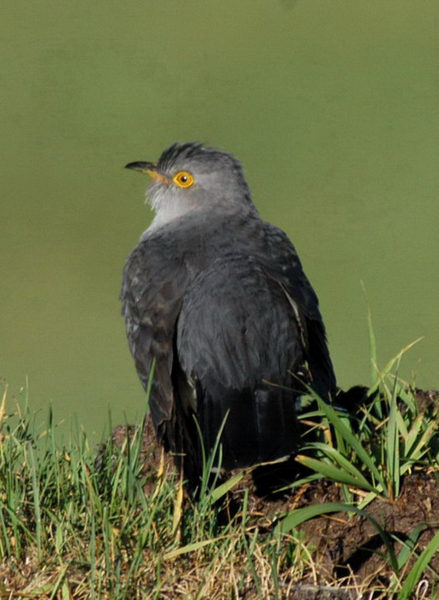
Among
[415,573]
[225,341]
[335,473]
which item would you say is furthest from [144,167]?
[415,573]

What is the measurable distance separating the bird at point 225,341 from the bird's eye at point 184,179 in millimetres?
808

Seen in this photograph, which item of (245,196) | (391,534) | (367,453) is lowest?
(391,534)

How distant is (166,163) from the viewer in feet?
22.8

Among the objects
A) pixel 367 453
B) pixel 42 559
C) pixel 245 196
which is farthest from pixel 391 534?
pixel 245 196

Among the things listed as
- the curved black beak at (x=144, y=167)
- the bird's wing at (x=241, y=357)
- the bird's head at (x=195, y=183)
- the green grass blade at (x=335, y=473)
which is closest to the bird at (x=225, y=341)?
the bird's wing at (x=241, y=357)

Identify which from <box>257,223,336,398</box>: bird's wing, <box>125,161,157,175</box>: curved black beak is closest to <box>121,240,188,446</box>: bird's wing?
<box>257,223,336,398</box>: bird's wing

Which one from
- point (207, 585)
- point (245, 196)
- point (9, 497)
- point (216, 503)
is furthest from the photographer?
point (245, 196)

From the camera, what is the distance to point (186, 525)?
4066mm

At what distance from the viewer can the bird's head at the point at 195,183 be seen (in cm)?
658

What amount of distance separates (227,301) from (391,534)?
1459mm

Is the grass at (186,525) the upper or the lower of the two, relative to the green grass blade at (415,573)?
upper

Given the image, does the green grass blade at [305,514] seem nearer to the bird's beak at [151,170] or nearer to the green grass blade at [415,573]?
the green grass blade at [415,573]

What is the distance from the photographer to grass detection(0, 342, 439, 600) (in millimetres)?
3662

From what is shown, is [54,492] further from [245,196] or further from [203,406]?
[245,196]
